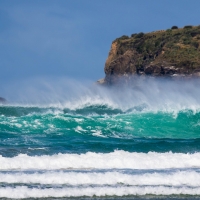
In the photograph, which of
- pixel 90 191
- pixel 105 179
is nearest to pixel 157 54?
pixel 105 179

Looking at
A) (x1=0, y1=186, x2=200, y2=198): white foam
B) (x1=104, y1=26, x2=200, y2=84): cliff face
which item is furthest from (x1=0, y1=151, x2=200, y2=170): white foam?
(x1=104, y1=26, x2=200, y2=84): cliff face

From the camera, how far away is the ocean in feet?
28.4

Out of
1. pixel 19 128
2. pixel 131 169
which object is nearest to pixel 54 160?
pixel 131 169

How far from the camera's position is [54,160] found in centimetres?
1167

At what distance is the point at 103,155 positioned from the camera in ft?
42.2

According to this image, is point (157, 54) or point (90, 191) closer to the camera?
point (90, 191)

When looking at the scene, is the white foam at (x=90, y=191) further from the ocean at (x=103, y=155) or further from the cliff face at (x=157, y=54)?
the cliff face at (x=157, y=54)

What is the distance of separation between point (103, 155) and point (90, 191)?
4363 mm

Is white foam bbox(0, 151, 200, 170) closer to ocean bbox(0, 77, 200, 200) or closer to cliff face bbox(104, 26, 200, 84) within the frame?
ocean bbox(0, 77, 200, 200)

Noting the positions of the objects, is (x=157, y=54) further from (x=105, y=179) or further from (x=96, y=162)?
(x=105, y=179)

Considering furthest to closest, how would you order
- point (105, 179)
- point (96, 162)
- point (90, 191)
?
point (96, 162), point (105, 179), point (90, 191)

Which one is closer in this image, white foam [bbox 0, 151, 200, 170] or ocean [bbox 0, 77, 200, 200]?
ocean [bbox 0, 77, 200, 200]

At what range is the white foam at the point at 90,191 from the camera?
824 cm

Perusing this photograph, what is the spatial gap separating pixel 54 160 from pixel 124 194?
361cm
